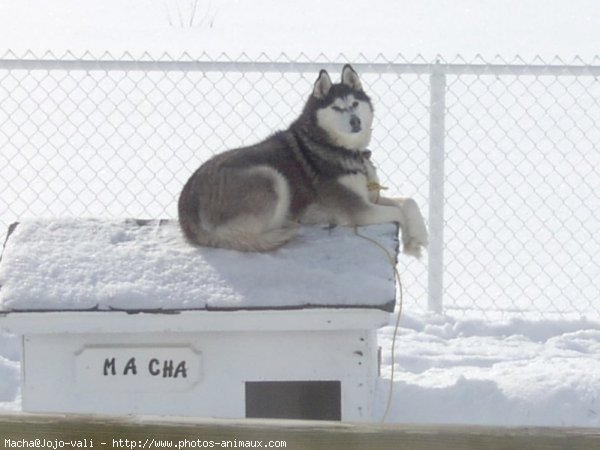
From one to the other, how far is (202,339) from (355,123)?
112 centimetres

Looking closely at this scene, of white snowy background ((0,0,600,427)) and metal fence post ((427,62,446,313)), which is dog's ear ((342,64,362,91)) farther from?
white snowy background ((0,0,600,427))

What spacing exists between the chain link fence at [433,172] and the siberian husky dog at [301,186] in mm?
818

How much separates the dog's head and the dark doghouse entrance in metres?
1.05

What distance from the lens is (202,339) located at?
3.27 m

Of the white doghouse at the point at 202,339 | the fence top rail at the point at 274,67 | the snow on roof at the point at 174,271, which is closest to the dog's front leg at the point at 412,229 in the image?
the snow on roof at the point at 174,271

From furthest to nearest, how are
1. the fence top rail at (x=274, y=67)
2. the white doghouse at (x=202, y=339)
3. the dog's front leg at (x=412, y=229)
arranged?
the fence top rail at (x=274, y=67), the dog's front leg at (x=412, y=229), the white doghouse at (x=202, y=339)

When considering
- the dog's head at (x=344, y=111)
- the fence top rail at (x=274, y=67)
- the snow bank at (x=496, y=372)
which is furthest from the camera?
the fence top rail at (x=274, y=67)

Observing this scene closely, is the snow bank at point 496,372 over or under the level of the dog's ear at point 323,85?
under

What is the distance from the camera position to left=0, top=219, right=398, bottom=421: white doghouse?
3.22 metres

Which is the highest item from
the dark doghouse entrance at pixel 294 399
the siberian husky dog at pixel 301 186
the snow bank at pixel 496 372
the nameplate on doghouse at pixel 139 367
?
the siberian husky dog at pixel 301 186

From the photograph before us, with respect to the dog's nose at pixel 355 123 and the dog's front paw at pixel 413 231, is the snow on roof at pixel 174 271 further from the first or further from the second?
the dog's nose at pixel 355 123

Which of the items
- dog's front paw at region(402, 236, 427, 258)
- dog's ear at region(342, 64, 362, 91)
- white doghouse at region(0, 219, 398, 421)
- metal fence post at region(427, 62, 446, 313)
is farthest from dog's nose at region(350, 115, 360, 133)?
metal fence post at region(427, 62, 446, 313)

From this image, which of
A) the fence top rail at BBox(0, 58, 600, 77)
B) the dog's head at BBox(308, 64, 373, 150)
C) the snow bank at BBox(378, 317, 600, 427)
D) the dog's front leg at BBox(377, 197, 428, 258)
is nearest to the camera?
the snow bank at BBox(378, 317, 600, 427)

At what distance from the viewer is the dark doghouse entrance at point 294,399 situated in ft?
10.9
